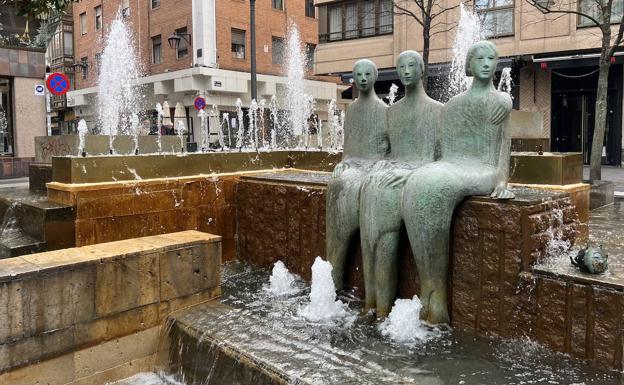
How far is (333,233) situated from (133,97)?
28.8m

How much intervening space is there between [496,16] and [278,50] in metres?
13.7

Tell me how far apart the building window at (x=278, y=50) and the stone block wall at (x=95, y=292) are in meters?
26.4

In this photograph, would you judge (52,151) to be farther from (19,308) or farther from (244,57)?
(244,57)

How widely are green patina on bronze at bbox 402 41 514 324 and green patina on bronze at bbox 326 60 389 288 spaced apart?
58 cm

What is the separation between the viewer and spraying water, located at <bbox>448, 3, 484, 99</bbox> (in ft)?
63.8

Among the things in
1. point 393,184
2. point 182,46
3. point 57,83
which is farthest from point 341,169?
point 182,46

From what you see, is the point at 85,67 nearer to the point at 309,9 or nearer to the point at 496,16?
the point at 309,9

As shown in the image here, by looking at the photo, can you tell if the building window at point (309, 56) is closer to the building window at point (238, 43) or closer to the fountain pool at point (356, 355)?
the building window at point (238, 43)

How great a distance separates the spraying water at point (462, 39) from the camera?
63.8 feet

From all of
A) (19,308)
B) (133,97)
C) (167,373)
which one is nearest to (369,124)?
(167,373)

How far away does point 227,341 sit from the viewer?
3580 millimetres

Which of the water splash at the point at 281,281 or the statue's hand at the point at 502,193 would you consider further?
the water splash at the point at 281,281

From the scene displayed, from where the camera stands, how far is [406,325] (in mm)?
3732

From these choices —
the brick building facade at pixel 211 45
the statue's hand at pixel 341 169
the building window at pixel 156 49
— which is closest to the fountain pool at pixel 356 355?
the statue's hand at pixel 341 169
